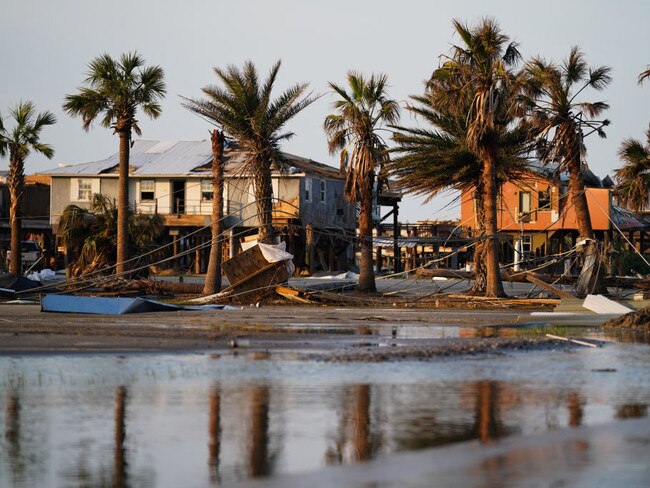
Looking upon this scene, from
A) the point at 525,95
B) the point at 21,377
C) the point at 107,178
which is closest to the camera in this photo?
the point at 21,377

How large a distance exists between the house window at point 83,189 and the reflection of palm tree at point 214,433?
56.0m

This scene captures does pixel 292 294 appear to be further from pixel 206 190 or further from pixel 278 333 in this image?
pixel 206 190

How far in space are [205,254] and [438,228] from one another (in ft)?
86.4

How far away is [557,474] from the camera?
727 cm

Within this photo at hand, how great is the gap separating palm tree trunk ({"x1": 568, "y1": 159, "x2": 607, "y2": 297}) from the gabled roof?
96.7 feet

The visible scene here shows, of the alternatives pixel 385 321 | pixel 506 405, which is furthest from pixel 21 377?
pixel 385 321

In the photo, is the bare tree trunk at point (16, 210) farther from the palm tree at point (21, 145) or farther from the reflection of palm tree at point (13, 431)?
the reflection of palm tree at point (13, 431)

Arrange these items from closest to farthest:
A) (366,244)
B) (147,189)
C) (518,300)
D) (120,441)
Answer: (120,441)
(518,300)
(366,244)
(147,189)

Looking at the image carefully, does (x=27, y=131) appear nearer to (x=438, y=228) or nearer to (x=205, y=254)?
(x=205, y=254)

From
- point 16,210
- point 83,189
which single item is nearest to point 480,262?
point 16,210

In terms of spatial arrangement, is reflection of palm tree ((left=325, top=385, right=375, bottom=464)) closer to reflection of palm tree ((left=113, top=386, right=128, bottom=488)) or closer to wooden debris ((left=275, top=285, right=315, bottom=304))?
reflection of palm tree ((left=113, top=386, right=128, bottom=488))

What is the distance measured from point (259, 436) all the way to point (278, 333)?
37.8 ft


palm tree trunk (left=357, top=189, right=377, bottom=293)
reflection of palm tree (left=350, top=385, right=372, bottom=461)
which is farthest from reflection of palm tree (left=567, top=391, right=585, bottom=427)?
palm tree trunk (left=357, top=189, right=377, bottom=293)

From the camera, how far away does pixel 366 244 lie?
36.3 m
